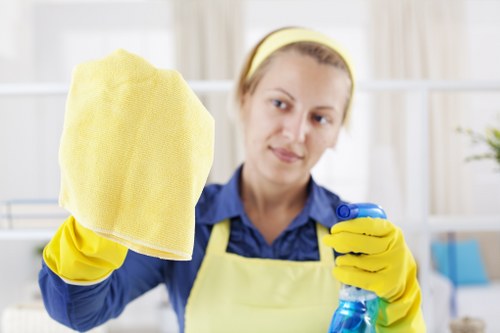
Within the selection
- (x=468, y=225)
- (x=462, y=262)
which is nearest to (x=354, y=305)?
(x=468, y=225)

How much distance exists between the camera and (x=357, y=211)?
76cm

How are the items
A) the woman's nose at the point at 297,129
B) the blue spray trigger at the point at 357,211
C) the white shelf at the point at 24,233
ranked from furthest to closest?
the white shelf at the point at 24,233, the woman's nose at the point at 297,129, the blue spray trigger at the point at 357,211

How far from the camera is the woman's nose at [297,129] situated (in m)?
1.05

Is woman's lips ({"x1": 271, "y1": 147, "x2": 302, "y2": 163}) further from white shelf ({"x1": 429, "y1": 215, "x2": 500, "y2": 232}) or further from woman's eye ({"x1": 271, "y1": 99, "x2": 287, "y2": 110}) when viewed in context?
white shelf ({"x1": 429, "y1": 215, "x2": 500, "y2": 232})

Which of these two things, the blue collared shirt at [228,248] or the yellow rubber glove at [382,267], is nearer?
the yellow rubber glove at [382,267]

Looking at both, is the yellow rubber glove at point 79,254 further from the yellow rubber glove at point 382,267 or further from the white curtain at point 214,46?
the white curtain at point 214,46

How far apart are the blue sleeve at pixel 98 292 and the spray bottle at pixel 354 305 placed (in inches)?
13.5

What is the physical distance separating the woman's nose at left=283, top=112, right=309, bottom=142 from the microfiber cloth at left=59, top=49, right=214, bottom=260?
16.2 inches

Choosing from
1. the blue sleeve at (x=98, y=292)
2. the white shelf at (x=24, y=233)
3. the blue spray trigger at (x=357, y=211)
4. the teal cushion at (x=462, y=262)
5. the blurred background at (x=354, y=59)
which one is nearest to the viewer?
the blue spray trigger at (x=357, y=211)

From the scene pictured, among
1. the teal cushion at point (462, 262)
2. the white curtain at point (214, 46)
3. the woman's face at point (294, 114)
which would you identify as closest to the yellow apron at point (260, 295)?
the woman's face at point (294, 114)

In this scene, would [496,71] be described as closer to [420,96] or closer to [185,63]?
[185,63]

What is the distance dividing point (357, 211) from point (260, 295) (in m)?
0.39

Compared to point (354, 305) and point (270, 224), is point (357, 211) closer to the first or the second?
point (354, 305)

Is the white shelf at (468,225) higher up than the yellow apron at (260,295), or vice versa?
the white shelf at (468,225)
